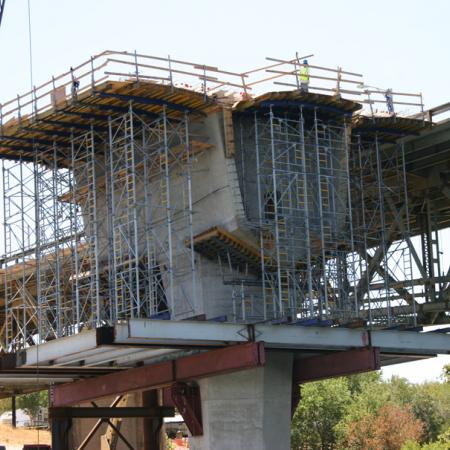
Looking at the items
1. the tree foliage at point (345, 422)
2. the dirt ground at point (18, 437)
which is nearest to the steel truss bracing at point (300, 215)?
the tree foliage at point (345, 422)

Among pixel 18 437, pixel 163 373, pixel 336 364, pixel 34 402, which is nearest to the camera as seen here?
pixel 336 364

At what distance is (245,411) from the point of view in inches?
1436

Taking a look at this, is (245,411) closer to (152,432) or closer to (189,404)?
(189,404)

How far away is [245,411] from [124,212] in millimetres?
8341

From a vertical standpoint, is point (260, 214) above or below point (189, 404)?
above

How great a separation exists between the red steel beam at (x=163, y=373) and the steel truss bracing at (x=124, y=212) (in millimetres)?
1820

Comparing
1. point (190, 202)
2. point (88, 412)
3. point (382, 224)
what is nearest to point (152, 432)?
point (88, 412)

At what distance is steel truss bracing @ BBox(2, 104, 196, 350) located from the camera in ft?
117

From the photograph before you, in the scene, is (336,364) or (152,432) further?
(152,432)

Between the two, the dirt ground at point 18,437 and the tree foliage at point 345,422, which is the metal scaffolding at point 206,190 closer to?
the tree foliage at point 345,422

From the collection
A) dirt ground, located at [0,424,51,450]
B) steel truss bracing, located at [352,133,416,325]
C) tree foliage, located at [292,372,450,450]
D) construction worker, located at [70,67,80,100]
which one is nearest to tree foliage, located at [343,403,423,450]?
tree foliage, located at [292,372,450,450]

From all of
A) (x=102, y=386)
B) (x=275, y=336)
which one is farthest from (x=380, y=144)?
(x=102, y=386)

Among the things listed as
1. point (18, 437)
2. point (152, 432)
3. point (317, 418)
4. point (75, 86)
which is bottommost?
point (18, 437)

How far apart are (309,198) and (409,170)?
846cm
